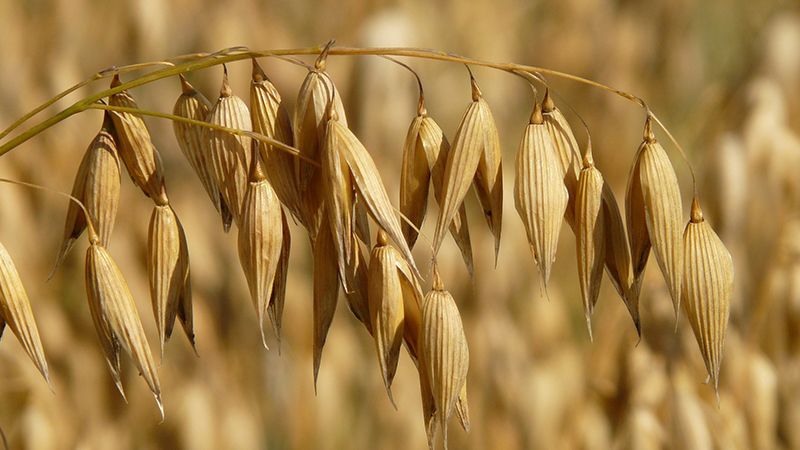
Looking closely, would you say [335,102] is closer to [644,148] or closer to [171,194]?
[644,148]

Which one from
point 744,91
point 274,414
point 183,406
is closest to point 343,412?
point 274,414

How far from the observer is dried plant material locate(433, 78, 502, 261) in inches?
20.4

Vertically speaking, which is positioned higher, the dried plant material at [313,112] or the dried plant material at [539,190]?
the dried plant material at [313,112]

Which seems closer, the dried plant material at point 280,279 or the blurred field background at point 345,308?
the dried plant material at point 280,279

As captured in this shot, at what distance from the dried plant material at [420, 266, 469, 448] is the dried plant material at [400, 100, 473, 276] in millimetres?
35

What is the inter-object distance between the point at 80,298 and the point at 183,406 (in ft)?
0.70

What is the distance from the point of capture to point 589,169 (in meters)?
0.53

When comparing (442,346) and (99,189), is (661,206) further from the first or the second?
(99,189)

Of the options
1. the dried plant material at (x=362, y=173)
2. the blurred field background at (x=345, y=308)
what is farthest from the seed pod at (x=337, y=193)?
the blurred field background at (x=345, y=308)

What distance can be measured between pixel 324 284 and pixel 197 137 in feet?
0.34

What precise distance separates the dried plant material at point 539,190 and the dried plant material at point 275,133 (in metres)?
0.12

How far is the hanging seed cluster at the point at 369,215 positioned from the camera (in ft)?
1.69

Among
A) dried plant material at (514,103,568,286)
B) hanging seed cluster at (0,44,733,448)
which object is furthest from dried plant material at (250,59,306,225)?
dried plant material at (514,103,568,286)

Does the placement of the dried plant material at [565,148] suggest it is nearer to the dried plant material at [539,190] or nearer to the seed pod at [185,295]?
the dried plant material at [539,190]
